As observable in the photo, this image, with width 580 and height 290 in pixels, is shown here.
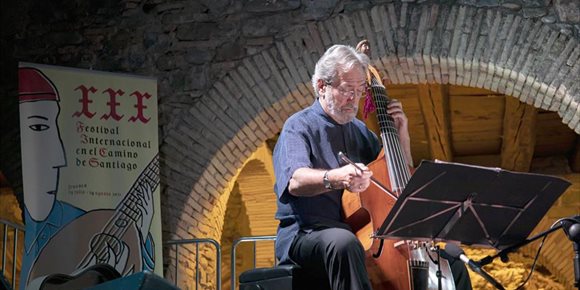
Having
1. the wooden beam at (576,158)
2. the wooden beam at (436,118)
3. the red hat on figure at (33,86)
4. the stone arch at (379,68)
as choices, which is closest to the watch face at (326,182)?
the stone arch at (379,68)

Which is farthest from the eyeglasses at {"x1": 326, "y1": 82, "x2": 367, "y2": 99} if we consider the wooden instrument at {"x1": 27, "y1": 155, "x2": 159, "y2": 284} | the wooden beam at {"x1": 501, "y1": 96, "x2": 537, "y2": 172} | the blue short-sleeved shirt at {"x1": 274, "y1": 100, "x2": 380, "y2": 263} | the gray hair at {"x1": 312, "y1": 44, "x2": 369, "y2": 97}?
the wooden beam at {"x1": 501, "y1": 96, "x2": 537, "y2": 172}

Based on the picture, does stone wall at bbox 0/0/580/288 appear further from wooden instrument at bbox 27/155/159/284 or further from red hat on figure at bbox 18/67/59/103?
red hat on figure at bbox 18/67/59/103

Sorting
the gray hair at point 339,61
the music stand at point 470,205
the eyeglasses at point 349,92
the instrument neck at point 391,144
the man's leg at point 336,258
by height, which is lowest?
the man's leg at point 336,258

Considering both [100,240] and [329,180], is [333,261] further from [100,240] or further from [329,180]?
[100,240]

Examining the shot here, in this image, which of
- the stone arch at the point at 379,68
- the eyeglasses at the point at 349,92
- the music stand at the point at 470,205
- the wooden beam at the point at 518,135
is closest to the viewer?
the music stand at the point at 470,205

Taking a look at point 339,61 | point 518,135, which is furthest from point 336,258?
point 518,135

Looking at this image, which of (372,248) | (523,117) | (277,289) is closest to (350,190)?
(372,248)

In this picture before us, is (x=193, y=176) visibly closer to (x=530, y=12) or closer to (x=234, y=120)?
(x=234, y=120)

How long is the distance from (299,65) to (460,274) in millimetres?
3626

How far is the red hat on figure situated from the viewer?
267 inches

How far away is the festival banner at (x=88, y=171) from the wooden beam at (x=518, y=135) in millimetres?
3683

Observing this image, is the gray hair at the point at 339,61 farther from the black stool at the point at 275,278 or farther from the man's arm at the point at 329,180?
the black stool at the point at 275,278

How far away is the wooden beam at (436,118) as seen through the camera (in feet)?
29.2

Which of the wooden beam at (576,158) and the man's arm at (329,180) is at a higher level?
the wooden beam at (576,158)
